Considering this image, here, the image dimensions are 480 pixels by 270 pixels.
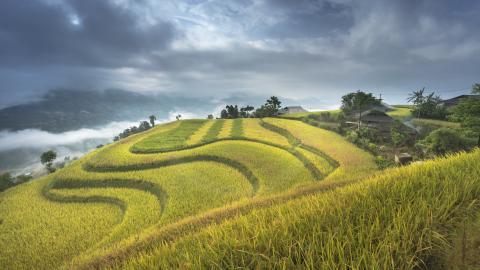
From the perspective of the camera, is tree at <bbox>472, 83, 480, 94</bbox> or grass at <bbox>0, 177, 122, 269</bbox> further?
tree at <bbox>472, 83, 480, 94</bbox>

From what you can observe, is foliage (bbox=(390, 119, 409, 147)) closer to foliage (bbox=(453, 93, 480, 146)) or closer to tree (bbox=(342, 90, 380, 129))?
tree (bbox=(342, 90, 380, 129))

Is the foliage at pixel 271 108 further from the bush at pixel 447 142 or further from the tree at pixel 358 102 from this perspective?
the bush at pixel 447 142

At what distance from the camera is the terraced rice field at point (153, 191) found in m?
9.90

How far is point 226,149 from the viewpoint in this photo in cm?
2248

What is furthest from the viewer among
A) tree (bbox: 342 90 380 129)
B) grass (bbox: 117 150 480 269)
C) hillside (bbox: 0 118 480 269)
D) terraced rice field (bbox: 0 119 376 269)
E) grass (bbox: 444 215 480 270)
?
tree (bbox: 342 90 380 129)

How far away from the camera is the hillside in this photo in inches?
110

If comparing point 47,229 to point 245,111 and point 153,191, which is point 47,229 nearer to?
point 153,191

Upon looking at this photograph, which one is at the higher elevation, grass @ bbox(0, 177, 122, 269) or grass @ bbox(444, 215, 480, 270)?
grass @ bbox(444, 215, 480, 270)

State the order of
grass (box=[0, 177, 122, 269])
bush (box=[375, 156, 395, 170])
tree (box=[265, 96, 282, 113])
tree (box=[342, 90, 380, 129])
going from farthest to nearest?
tree (box=[265, 96, 282, 113]) → tree (box=[342, 90, 380, 129]) → bush (box=[375, 156, 395, 170]) → grass (box=[0, 177, 122, 269])

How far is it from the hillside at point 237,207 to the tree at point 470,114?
6.64 m

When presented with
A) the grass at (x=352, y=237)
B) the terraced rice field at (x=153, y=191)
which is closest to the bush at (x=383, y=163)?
the terraced rice field at (x=153, y=191)

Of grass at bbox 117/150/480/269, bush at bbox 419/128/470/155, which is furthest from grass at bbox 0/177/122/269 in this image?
bush at bbox 419/128/470/155

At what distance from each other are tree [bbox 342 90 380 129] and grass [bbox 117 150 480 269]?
33.1 metres

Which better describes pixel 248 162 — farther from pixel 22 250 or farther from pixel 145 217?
pixel 22 250
